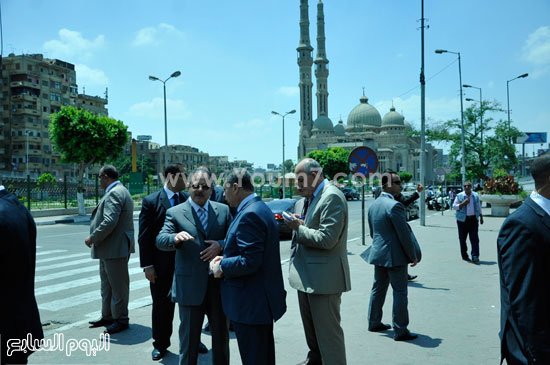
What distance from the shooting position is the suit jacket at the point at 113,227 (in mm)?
5145

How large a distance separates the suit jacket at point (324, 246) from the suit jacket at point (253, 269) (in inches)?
21.1

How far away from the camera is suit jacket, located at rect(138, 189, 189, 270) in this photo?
450 centimetres

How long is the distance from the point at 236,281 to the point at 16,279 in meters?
1.41

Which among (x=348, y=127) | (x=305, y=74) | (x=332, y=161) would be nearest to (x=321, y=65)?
(x=305, y=74)

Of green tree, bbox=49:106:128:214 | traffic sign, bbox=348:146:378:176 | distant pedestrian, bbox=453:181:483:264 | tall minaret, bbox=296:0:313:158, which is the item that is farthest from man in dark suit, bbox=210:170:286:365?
tall minaret, bbox=296:0:313:158

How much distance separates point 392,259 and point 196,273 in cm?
238

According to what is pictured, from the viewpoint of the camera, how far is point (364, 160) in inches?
431

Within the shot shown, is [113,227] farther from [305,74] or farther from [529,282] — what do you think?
[305,74]

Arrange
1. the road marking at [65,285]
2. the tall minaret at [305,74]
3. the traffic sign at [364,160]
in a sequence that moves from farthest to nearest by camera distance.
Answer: the tall minaret at [305,74] → the traffic sign at [364,160] → the road marking at [65,285]

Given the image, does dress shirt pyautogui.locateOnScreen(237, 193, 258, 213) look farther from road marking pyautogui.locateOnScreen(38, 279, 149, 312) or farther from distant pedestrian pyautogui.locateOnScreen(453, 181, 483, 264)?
distant pedestrian pyautogui.locateOnScreen(453, 181, 483, 264)

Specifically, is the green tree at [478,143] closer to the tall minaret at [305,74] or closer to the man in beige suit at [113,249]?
the man in beige suit at [113,249]

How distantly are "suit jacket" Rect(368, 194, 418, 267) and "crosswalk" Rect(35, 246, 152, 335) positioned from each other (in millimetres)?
3459

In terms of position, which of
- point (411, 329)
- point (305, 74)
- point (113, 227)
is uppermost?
point (305, 74)

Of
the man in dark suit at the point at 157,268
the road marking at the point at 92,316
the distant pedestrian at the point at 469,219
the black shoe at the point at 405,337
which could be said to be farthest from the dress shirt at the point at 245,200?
the distant pedestrian at the point at 469,219
